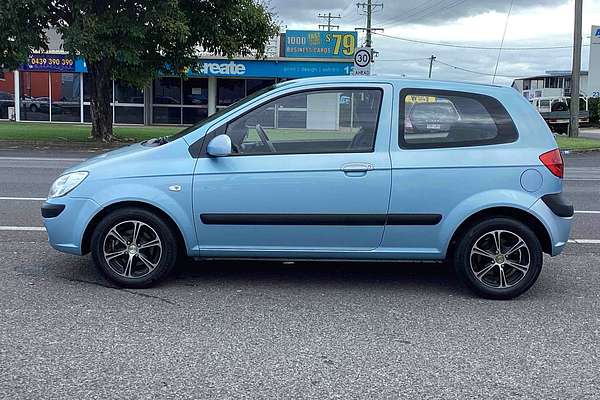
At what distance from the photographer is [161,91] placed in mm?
32125

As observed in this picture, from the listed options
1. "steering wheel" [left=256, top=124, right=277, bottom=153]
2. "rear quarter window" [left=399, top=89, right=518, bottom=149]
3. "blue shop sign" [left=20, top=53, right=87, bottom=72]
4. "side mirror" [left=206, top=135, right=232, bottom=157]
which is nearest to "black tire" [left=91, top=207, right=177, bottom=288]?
"side mirror" [left=206, top=135, right=232, bottom=157]

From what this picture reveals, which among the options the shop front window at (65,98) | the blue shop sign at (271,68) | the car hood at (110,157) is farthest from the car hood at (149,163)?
the shop front window at (65,98)

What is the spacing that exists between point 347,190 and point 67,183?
89.8 inches

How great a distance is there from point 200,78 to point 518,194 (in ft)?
92.9

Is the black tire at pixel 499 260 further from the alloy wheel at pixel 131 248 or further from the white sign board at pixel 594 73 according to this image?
the white sign board at pixel 594 73

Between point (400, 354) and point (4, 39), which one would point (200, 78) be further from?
point (400, 354)

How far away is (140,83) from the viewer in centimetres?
2141

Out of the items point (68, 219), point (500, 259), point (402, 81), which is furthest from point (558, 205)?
point (68, 219)

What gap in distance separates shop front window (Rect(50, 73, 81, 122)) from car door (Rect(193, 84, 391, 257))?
29.4m

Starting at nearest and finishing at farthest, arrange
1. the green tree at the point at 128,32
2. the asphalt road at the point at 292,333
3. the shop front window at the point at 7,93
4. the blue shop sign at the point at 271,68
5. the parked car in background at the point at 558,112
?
1. the asphalt road at the point at 292,333
2. the green tree at the point at 128,32
3. the blue shop sign at the point at 271,68
4. the shop front window at the point at 7,93
5. the parked car in background at the point at 558,112

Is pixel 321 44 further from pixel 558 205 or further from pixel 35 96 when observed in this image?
pixel 558 205

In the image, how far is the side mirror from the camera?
5.05 metres

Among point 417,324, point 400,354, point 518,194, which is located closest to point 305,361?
point 400,354

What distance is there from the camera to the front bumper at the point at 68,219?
519 centimetres
